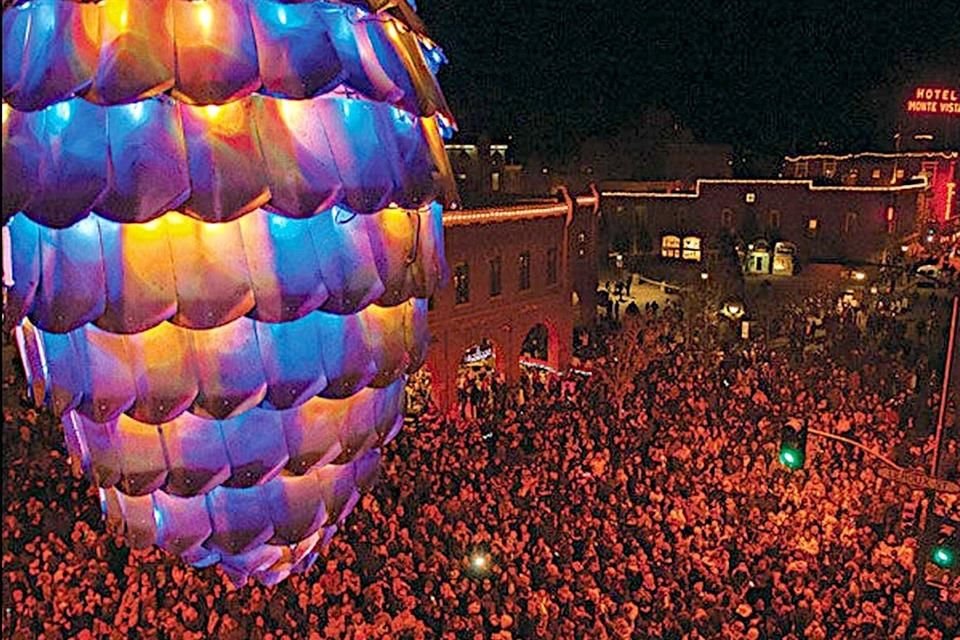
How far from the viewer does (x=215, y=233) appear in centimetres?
294

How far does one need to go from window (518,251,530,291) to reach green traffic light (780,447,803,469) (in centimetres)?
1312

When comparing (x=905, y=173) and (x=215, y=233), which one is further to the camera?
(x=905, y=173)

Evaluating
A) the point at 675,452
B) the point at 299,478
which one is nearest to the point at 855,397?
the point at 675,452

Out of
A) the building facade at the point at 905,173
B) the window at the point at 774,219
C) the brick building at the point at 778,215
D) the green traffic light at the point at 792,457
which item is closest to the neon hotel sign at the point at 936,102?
the building facade at the point at 905,173

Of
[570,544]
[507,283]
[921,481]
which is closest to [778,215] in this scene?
[507,283]

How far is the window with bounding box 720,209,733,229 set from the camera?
1768 inches

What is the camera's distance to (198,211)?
281cm

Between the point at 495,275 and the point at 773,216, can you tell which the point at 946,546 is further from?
the point at 773,216

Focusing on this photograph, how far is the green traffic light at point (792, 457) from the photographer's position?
1076cm

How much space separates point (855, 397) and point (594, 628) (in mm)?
10112

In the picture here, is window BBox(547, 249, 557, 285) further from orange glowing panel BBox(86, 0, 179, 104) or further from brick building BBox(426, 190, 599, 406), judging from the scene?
orange glowing panel BBox(86, 0, 179, 104)

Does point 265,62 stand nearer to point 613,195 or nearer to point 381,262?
point 381,262

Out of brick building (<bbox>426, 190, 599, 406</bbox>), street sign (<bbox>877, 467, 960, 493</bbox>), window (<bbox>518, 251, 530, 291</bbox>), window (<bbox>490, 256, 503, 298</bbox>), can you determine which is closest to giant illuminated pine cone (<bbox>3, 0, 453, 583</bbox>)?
street sign (<bbox>877, 467, 960, 493</bbox>)

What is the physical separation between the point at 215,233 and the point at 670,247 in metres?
44.2
